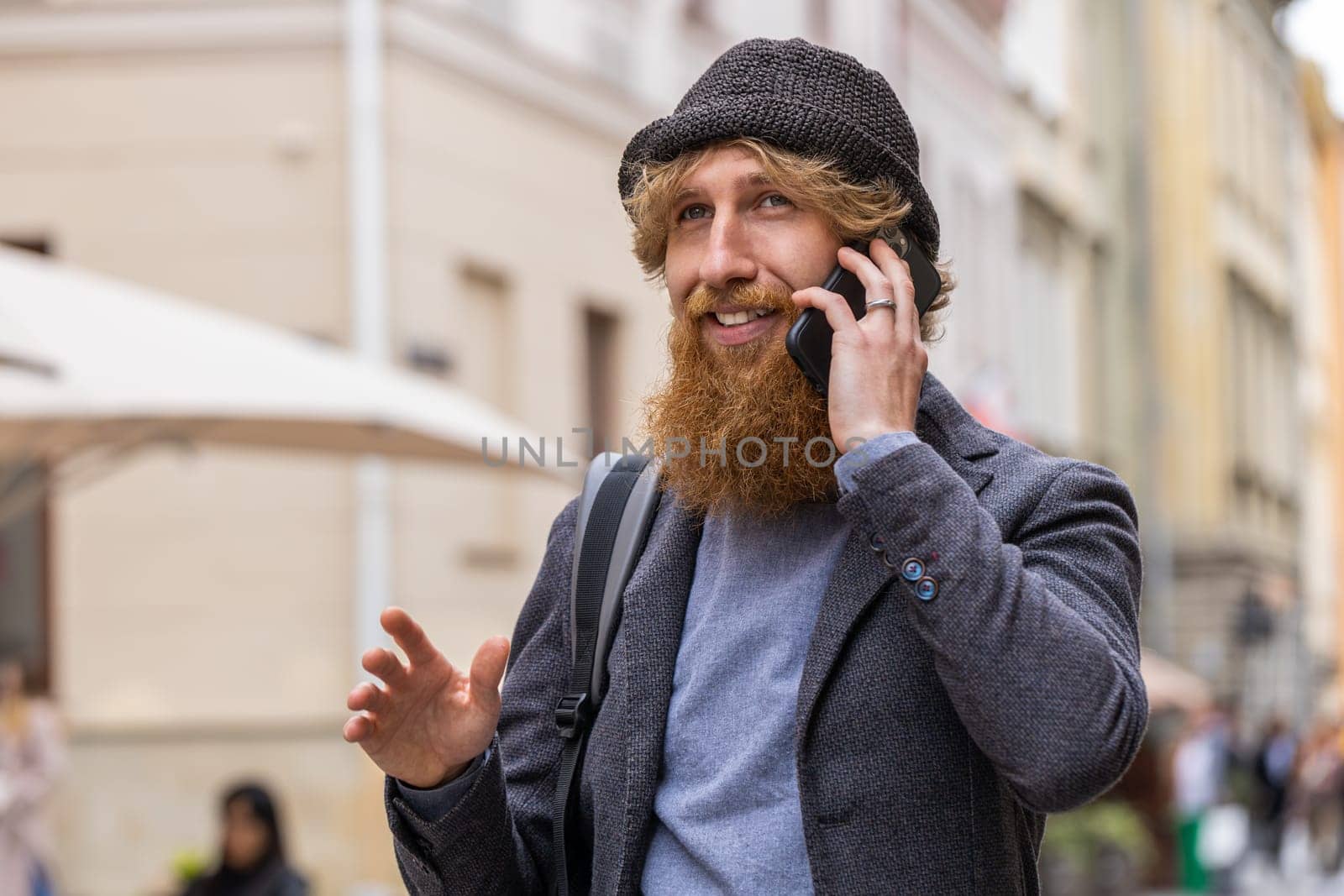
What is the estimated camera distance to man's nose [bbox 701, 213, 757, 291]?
7.69ft

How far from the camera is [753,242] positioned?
236 centimetres

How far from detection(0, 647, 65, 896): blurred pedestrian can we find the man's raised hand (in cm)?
752

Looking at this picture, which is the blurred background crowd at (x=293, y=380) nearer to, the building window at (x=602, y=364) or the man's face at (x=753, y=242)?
the building window at (x=602, y=364)

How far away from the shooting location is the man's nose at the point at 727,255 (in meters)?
2.34

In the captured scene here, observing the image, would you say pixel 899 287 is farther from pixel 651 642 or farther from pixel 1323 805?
pixel 1323 805

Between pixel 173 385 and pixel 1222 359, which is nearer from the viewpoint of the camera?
pixel 173 385

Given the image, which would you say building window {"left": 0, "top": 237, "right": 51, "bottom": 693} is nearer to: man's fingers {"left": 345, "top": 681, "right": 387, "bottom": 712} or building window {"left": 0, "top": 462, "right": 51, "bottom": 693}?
building window {"left": 0, "top": 462, "right": 51, "bottom": 693}

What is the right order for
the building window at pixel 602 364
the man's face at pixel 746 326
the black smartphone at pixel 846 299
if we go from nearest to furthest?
1. the black smartphone at pixel 846 299
2. the man's face at pixel 746 326
3. the building window at pixel 602 364

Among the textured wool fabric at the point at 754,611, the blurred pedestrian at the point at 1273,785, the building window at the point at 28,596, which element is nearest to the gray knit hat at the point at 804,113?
the textured wool fabric at the point at 754,611

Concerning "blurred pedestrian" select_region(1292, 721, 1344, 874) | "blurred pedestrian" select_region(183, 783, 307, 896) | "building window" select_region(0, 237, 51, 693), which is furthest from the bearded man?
"blurred pedestrian" select_region(1292, 721, 1344, 874)

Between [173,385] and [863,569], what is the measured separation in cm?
438

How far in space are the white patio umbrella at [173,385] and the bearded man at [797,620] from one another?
3.77m

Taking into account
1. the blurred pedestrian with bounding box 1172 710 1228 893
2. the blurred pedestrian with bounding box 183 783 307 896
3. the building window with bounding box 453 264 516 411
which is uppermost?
the building window with bounding box 453 264 516 411

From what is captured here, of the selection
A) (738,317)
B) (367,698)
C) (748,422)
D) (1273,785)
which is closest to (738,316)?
(738,317)
